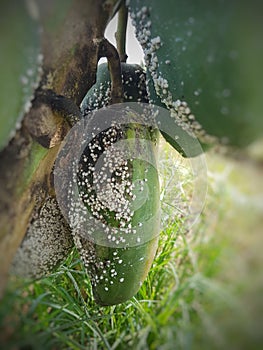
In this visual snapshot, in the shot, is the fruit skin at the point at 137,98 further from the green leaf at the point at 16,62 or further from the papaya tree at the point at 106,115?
the green leaf at the point at 16,62

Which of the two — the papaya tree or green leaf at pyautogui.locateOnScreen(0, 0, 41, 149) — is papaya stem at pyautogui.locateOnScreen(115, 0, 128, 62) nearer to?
the papaya tree

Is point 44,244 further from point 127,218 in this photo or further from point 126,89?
point 126,89

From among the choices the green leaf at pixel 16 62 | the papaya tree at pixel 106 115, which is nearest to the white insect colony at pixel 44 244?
the papaya tree at pixel 106 115

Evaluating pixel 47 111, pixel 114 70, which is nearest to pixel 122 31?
pixel 114 70

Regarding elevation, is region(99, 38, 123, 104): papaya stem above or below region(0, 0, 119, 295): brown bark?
above

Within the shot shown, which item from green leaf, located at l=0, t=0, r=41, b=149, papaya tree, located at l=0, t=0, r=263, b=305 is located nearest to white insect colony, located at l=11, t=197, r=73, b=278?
papaya tree, located at l=0, t=0, r=263, b=305

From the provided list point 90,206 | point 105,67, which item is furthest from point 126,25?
point 90,206
